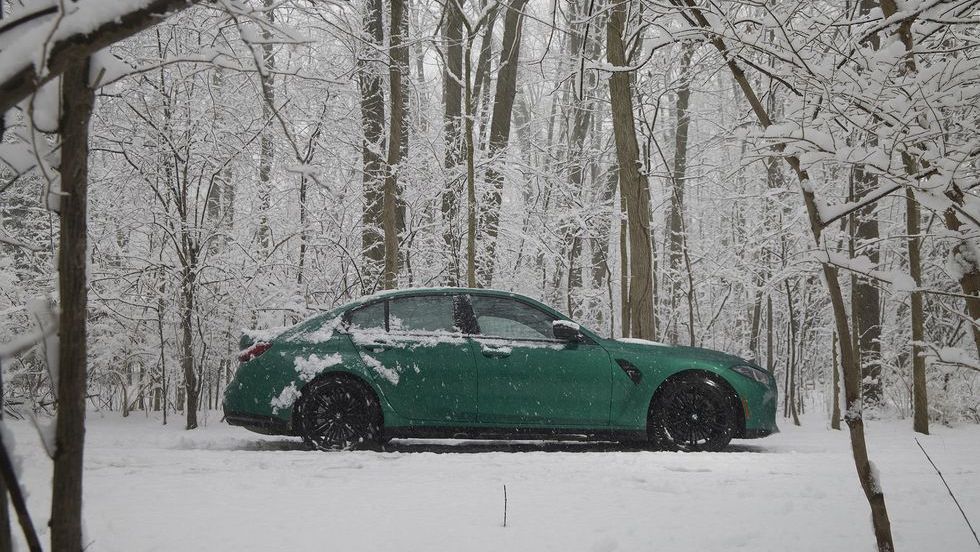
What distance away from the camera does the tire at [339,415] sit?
6.63m

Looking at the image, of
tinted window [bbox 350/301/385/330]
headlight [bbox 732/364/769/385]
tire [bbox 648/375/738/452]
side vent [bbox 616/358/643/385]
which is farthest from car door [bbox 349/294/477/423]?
headlight [bbox 732/364/769/385]

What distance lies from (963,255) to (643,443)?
192 inches

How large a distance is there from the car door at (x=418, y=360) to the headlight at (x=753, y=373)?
2533 mm

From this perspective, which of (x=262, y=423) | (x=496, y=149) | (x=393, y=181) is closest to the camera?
(x=262, y=423)

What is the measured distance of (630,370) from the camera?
275 inches

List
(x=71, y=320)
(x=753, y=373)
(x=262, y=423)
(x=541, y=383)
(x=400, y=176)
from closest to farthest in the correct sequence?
1. (x=71, y=320)
2. (x=262, y=423)
3. (x=541, y=383)
4. (x=753, y=373)
5. (x=400, y=176)

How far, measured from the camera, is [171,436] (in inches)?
322

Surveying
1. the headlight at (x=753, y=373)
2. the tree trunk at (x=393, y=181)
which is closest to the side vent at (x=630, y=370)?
the headlight at (x=753, y=373)

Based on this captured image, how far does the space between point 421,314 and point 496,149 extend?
6.95 meters

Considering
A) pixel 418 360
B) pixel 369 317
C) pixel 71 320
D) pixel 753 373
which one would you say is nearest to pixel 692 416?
pixel 753 373

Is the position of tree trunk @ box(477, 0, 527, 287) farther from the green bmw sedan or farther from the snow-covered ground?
the snow-covered ground

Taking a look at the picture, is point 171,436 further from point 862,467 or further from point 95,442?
point 862,467

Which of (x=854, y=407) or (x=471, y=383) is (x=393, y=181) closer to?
(x=471, y=383)

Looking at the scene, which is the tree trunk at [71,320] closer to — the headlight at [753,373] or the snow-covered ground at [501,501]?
the snow-covered ground at [501,501]
